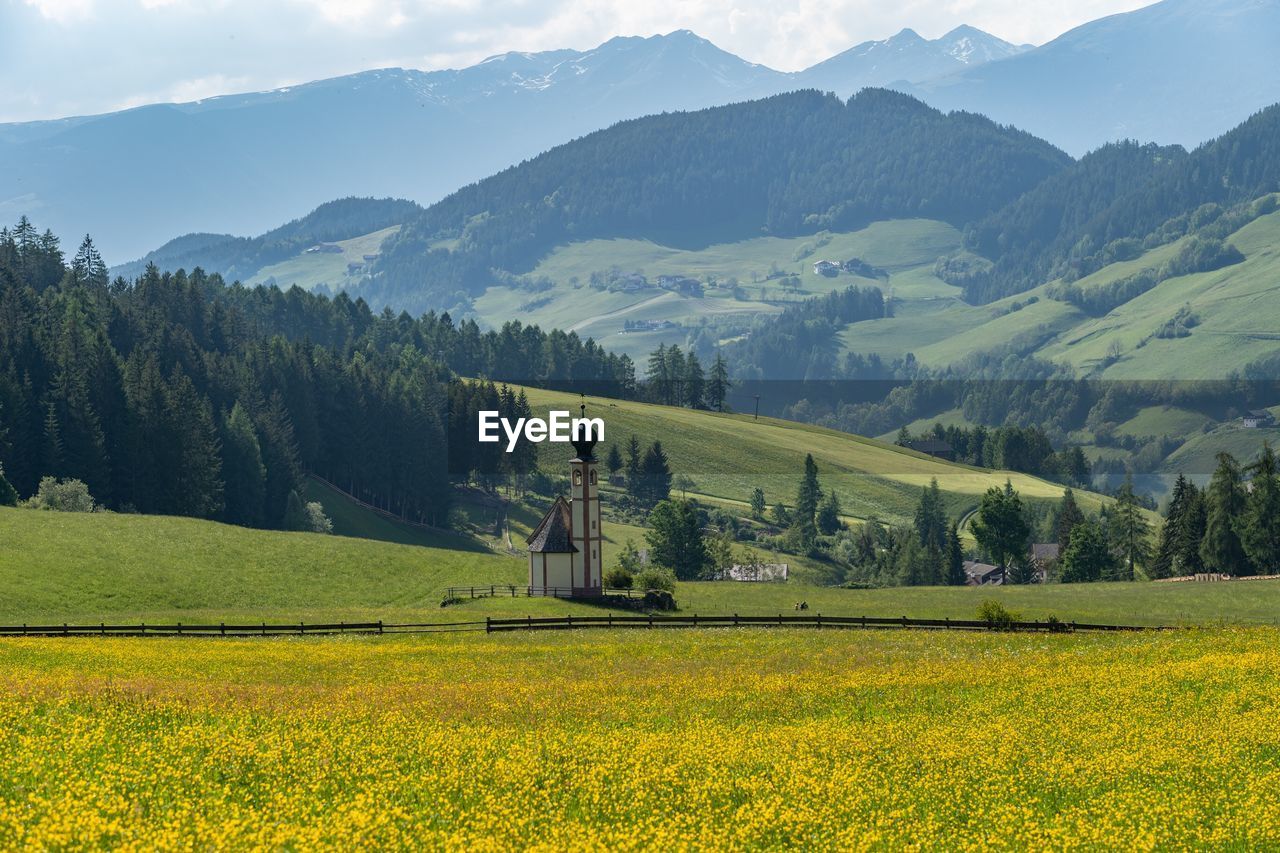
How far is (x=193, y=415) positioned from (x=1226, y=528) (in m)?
93.8

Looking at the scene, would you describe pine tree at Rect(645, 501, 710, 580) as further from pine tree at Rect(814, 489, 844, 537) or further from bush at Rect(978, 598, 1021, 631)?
bush at Rect(978, 598, 1021, 631)

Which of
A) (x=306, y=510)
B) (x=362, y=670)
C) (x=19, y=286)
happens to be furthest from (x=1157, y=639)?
(x=19, y=286)

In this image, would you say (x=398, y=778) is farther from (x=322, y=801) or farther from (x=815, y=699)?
(x=815, y=699)

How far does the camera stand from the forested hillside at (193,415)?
12850cm

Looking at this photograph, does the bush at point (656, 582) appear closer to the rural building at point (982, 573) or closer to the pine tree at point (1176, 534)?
the pine tree at point (1176, 534)

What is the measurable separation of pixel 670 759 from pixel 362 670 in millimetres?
22493

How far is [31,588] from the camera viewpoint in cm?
7700

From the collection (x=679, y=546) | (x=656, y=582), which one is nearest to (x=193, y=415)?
(x=679, y=546)

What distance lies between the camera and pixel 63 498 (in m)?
114

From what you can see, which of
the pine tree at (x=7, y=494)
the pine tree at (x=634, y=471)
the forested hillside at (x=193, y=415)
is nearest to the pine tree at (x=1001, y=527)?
the pine tree at (x=634, y=471)

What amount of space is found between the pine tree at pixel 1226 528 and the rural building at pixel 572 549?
5430cm

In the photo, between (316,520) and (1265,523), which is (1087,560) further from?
(316,520)

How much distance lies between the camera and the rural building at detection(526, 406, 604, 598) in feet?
287

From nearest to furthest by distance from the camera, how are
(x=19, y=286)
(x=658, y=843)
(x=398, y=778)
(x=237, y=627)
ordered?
(x=658, y=843), (x=398, y=778), (x=237, y=627), (x=19, y=286)
